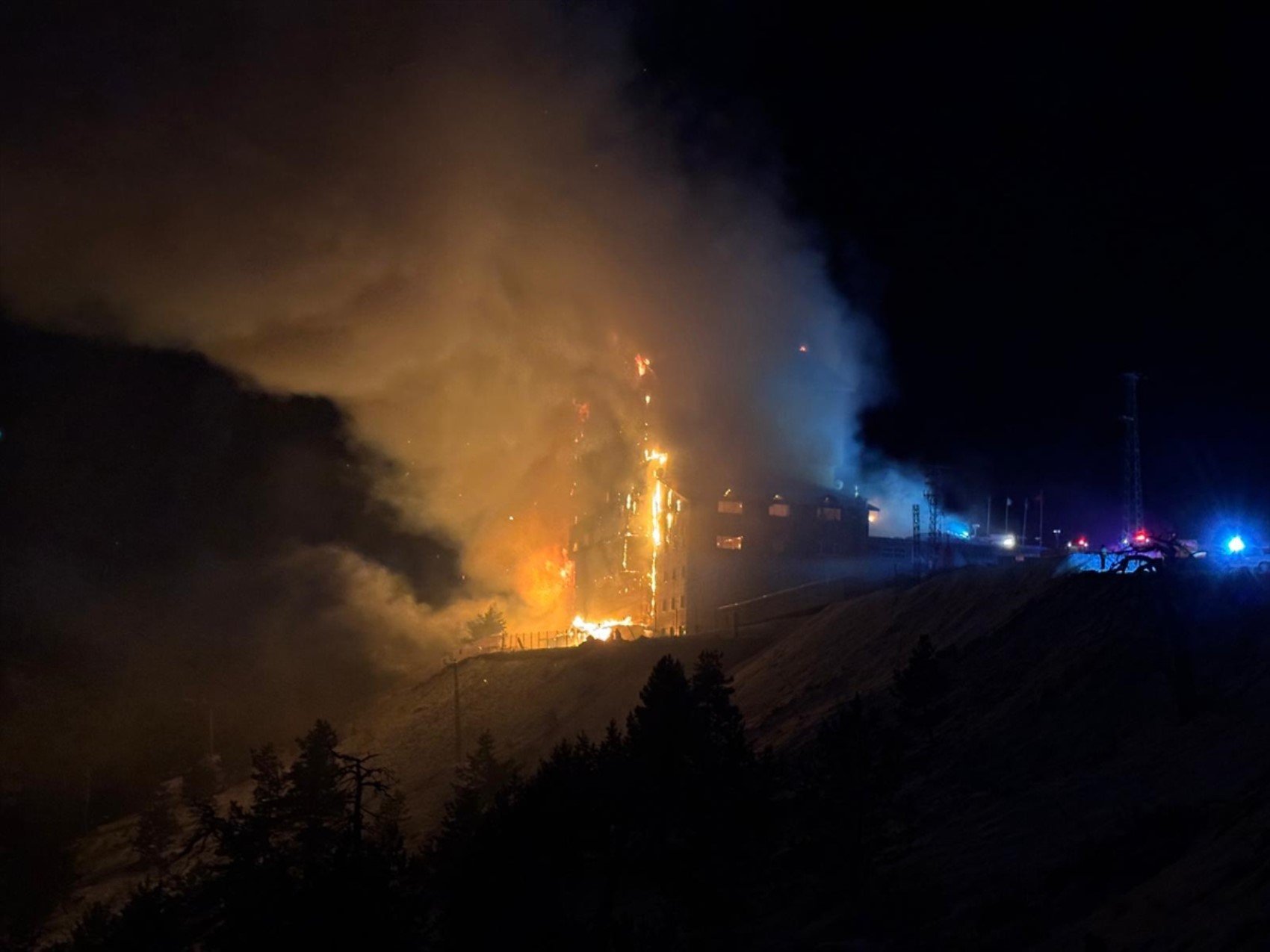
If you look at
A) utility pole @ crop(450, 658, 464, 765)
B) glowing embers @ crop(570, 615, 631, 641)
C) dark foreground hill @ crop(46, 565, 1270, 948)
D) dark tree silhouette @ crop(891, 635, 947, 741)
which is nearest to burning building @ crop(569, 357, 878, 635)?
glowing embers @ crop(570, 615, 631, 641)

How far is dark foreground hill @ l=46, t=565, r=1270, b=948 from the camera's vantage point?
17.6 meters

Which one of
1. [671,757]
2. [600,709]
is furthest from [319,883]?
[600,709]

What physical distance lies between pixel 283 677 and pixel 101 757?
17754 mm

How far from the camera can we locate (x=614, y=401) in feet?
325

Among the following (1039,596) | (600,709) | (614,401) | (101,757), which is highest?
(614,401)

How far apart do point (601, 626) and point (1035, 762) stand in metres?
56.0

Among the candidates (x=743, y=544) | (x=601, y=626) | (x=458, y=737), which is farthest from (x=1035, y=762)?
(x=601, y=626)

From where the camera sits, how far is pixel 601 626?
81.8 meters

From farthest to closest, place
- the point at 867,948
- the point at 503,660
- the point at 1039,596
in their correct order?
1. the point at 503,660
2. the point at 1039,596
3. the point at 867,948

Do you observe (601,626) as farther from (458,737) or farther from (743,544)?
(458,737)

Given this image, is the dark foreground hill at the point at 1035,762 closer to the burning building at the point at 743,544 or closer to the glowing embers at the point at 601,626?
the burning building at the point at 743,544

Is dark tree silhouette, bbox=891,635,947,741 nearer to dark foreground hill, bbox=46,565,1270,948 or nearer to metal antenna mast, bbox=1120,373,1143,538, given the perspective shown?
dark foreground hill, bbox=46,565,1270,948

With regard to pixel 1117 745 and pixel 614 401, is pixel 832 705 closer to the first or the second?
pixel 1117 745

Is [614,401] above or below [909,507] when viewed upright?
above
